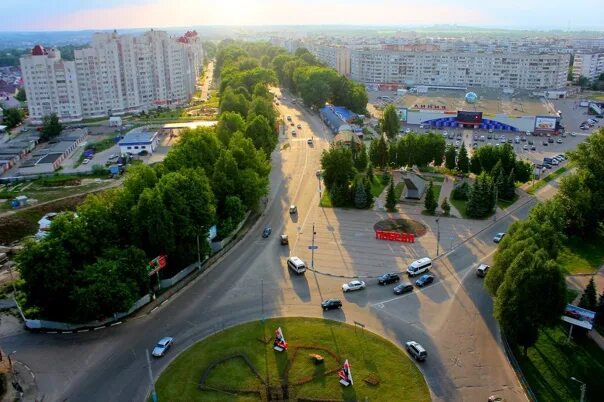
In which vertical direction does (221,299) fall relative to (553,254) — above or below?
below

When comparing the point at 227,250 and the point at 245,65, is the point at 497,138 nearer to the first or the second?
the point at 227,250

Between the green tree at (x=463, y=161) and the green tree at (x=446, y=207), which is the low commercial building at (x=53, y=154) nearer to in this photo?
the green tree at (x=446, y=207)

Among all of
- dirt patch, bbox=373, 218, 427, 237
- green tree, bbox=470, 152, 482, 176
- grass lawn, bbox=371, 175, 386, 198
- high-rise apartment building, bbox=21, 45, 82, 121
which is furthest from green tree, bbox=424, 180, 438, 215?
high-rise apartment building, bbox=21, 45, 82, 121

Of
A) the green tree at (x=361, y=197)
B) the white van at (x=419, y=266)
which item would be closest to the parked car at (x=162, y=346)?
the white van at (x=419, y=266)

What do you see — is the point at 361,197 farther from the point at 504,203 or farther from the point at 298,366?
the point at 298,366

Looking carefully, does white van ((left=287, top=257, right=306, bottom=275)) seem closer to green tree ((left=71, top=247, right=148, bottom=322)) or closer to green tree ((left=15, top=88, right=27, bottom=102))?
green tree ((left=71, top=247, right=148, bottom=322))

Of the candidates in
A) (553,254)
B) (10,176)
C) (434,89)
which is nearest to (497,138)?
(434,89)
